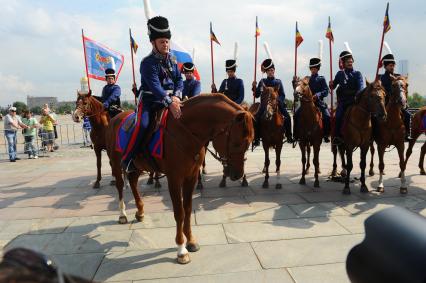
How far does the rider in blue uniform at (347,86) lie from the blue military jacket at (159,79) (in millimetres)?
4740

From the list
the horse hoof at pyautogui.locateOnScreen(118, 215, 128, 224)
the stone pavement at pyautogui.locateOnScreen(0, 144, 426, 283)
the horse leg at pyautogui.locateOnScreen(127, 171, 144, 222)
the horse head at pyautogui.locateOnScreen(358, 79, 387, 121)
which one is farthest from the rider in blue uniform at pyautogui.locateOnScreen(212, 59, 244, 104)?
the horse hoof at pyautogui.locateOnScreen(118, 215, 128, 224)

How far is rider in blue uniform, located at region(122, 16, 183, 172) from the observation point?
444cm

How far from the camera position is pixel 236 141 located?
388 cm

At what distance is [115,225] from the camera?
5789 millimetres

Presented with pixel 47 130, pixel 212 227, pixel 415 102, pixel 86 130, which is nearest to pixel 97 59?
pixel 212 227

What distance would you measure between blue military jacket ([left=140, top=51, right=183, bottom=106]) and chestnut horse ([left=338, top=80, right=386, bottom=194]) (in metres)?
4.35

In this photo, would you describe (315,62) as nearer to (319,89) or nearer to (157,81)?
(319,89)

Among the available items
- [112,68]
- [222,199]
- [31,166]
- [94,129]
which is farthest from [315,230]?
[31,166]

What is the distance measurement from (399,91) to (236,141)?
497 centimetres

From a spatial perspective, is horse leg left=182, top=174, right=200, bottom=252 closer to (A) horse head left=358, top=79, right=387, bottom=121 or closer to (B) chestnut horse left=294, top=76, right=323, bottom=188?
(B) chestnut horse left=294, top=76, right=323, bottom=188

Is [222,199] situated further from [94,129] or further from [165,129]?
[94,129]

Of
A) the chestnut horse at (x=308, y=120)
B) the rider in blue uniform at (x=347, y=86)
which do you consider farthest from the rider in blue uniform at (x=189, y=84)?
the rider in blue uniform at (x=347, y=86)

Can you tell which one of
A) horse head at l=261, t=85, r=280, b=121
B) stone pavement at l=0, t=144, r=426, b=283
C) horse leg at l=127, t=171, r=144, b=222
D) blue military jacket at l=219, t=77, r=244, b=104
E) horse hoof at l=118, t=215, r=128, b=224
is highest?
blue military jacket at l=219, t=77, r=244, b=104

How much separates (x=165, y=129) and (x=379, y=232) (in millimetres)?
3563
